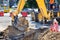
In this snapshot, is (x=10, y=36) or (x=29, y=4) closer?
(x=10, y=36)

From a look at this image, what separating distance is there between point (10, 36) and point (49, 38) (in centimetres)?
682

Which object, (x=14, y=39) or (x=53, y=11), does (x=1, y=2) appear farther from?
(x=14, y=39)

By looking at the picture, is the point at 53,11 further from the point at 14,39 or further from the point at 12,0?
the point at 12,0

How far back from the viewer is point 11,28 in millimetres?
15117

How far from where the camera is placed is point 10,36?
535 inches

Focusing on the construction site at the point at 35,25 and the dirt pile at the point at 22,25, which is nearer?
the construction site at the point at 35,25

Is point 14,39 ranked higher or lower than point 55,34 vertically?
lower

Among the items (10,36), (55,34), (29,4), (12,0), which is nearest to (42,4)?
(10,36)

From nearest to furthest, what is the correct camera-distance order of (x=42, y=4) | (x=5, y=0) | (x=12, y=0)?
(x=42, y=4), (x=5, y=0), (x=12, y=0)

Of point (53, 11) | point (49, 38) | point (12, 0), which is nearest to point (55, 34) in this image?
point (49, 38)

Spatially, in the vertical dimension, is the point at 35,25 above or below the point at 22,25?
below

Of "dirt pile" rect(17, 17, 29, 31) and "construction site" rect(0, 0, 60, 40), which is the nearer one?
"construction site" rect(0, 0, 60, 40)

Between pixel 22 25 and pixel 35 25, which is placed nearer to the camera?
pixel 22 25

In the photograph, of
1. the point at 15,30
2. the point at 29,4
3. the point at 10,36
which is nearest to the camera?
the point at 10,36
